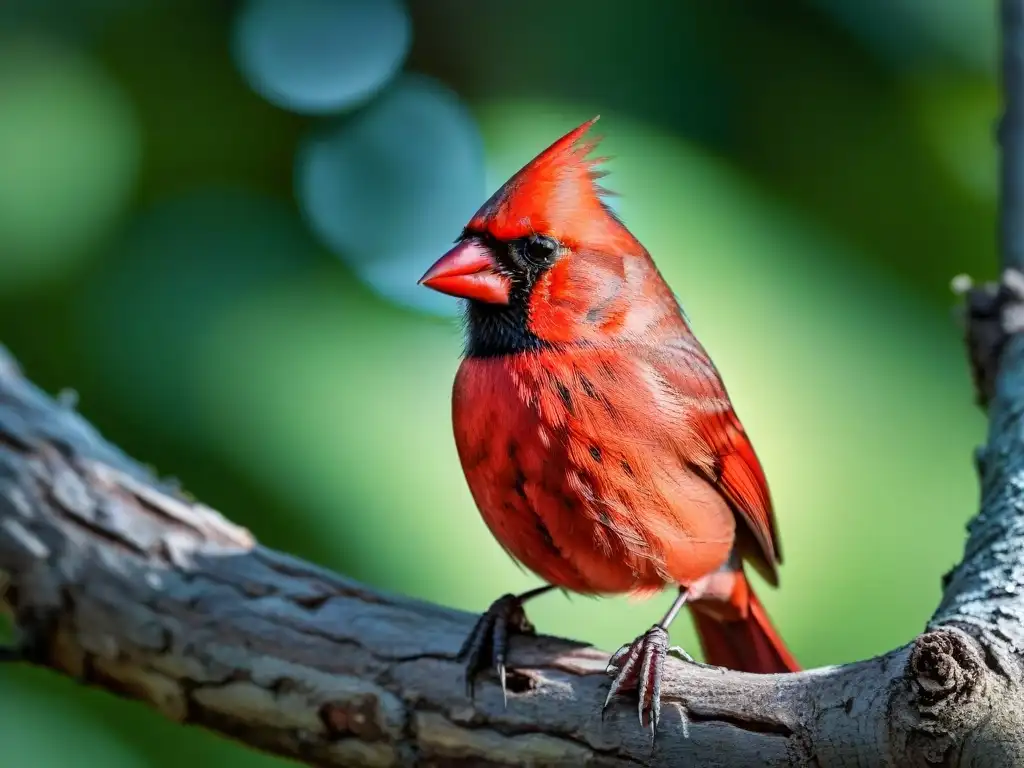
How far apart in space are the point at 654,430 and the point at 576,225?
44cm

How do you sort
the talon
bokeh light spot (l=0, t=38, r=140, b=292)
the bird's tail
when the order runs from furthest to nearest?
bokeh light spot (l=0, t=38, r=140, b=292), the bird's tail, the talon

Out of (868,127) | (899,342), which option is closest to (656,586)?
(899,342)

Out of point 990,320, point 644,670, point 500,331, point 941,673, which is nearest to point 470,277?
point 500,331

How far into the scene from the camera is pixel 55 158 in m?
3.85

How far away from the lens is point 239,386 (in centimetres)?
351

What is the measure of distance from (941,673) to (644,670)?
0.58 metres

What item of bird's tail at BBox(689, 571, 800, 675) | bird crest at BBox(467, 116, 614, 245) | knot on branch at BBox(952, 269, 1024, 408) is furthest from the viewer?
knot on branch at BBox(952, 269, 1024, 408)

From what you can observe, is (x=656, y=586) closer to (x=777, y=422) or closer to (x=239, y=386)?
(x=777, y=422)

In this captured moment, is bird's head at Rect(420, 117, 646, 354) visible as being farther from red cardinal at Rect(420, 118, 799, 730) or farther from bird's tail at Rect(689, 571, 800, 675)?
bird's tail at Rect(689, 571, 800, 675)

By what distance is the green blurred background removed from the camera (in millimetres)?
3229

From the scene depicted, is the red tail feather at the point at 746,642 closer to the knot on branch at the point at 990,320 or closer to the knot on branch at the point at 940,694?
the knot on branch at the point at 990,320

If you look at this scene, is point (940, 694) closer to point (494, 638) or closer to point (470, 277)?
point (494, 638)

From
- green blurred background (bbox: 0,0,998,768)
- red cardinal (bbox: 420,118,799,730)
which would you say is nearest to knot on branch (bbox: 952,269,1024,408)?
green blurred background (bbox: 0,0,998,768)

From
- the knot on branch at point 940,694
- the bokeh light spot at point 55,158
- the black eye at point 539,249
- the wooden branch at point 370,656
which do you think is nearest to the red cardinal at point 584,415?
the black eye at point 539,249
